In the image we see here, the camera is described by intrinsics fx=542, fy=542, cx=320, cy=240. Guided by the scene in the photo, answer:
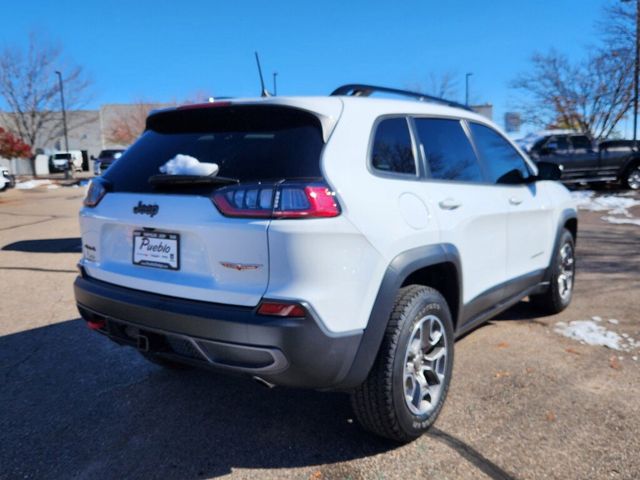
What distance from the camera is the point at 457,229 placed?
3.06 m

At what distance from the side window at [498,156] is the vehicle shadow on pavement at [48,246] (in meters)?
6.59

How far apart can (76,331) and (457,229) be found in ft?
11.0

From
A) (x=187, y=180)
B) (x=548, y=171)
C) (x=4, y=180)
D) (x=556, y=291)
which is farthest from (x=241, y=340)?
(x=4, y=180)

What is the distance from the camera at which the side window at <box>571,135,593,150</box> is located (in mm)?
17172

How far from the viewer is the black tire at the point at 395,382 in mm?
2541

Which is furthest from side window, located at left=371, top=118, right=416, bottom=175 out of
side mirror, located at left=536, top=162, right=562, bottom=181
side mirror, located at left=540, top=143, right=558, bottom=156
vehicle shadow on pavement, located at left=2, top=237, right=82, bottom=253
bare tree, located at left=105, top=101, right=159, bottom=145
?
bare tree, located at left=105, top=101, right=159, bottom=145

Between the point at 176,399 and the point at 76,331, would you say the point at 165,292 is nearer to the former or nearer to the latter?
the point at 176,399

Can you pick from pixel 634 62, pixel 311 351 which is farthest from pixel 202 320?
pixel 634 62

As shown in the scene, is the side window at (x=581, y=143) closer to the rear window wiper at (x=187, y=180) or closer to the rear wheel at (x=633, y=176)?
the rear wheel at (x=633, y=176)

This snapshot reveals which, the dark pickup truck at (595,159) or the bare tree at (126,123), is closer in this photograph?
the dark pickup truck at (595,159)

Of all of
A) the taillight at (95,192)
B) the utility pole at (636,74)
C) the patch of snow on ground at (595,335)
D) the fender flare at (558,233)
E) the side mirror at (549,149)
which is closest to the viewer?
the taillight at (95,192)

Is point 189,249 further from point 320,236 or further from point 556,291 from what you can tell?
point 556,291

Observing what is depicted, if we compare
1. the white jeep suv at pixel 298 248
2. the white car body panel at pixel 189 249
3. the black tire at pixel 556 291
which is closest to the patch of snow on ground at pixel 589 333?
the black tire at pixel 556 291

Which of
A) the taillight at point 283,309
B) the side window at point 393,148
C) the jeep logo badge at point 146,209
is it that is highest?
the side window at point 393,148
